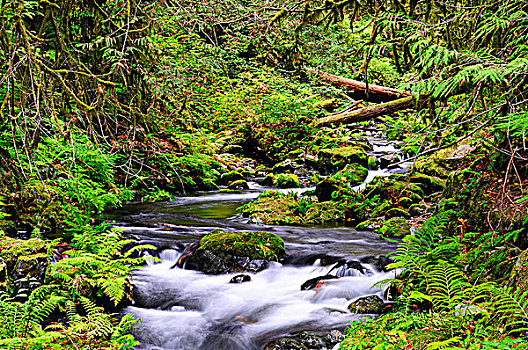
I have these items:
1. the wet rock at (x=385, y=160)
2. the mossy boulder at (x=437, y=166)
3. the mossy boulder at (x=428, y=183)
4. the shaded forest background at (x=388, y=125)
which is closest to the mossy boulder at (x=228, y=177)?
→ the wet rock at (x=385, y=160)

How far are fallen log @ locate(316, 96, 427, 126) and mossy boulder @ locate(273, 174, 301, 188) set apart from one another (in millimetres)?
4025

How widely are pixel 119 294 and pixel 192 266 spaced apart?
60.4 inches

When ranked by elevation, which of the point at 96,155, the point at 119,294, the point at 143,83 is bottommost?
the point at 119,294

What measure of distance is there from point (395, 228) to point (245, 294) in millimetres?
3215

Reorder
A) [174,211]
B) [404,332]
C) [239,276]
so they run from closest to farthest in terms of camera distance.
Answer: [404,332] < [239,276] < [174,211]

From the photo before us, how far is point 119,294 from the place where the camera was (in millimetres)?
4461

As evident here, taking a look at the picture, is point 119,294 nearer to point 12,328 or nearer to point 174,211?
point 12,328

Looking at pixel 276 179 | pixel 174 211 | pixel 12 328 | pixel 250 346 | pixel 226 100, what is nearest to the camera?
pixel 12 328

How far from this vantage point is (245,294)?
5.24 meters

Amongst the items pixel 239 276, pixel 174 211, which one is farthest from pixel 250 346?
pixel 174 211

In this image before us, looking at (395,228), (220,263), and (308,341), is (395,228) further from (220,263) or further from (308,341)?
(308,341)

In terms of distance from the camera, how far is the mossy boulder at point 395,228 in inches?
278

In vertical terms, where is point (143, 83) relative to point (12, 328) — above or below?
above

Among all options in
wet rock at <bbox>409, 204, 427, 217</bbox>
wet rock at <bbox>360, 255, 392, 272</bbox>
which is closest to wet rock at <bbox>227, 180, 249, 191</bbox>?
wet rock at <bbox>409, 204, 427, 217</bbox>
